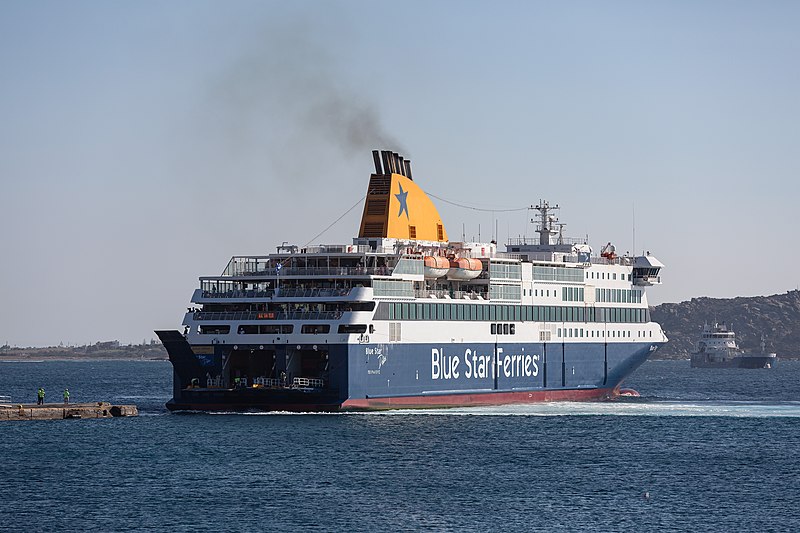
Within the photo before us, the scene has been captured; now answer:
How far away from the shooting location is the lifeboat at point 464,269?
91.4m

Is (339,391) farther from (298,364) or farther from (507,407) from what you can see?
(507,407)

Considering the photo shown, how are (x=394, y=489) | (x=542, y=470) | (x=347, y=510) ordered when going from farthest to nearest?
(x=542, y=470) → (x=394, y=489) → (x=347, y=510)

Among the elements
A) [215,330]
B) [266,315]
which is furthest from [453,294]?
[215,330]

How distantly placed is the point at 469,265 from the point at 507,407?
30.3ft

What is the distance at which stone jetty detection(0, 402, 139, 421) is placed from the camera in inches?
3174

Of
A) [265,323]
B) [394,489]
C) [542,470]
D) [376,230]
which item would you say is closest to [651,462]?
[542,470]

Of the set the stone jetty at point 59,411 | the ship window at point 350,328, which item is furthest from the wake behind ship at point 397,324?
the stone jetty at point 59,411

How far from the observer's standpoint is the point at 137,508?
5275cm

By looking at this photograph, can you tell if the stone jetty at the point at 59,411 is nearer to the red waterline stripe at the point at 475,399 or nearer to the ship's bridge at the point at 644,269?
the red waterline stripe at the point at 475,399

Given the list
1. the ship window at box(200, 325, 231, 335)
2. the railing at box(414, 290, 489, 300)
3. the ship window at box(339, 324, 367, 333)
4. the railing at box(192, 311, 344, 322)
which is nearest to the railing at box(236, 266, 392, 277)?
the railing at box(192, 311, 344, 322)

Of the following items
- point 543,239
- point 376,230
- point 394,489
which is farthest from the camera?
point 543,239

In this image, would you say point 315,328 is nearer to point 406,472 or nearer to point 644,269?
point 406,472

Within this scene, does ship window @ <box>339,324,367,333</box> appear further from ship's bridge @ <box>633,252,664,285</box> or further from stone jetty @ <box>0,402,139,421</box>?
ship's bridge @ <box>633,252,664,285</box>

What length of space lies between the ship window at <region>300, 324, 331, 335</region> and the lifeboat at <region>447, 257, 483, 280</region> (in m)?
13.3
